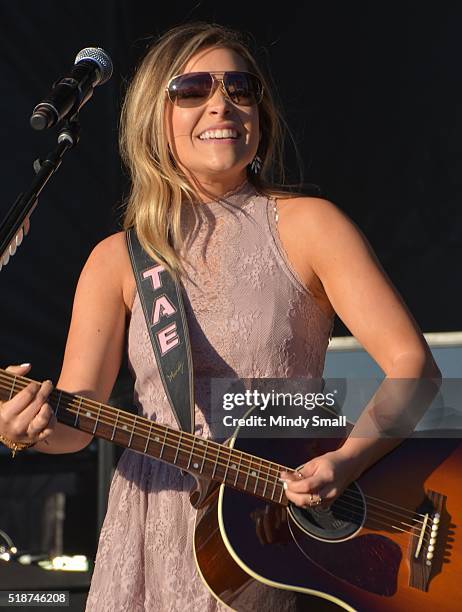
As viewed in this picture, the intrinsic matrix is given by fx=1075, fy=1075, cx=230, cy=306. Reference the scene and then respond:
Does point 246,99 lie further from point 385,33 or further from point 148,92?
point 385,33

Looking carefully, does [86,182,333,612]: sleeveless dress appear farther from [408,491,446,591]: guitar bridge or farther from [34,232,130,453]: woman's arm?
[408,491,446,591]: guitar bridge

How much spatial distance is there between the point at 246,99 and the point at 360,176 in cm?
170

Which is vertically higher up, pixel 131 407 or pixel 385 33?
pixel 385 33

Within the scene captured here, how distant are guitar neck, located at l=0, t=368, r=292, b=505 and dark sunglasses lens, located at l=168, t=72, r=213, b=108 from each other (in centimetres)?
80

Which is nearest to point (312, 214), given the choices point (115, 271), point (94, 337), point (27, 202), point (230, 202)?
point (230, 202)

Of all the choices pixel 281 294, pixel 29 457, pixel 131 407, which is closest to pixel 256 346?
pixel 281 294

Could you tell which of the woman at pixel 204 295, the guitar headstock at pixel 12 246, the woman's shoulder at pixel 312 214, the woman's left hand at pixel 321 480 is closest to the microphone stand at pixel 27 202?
the guitar headstock at pixel 12 246

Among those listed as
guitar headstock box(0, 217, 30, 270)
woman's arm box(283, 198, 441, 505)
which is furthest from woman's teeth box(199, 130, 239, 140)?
guitar headstock box(0, 217, 30, 270)

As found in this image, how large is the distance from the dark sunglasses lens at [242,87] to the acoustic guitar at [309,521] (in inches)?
34.0

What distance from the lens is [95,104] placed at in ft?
14.9

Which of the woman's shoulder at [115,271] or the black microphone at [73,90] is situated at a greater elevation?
the black microphone at [73,90]

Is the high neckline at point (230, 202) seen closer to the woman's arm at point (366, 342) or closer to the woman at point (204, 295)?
the woman at point (204, 295)

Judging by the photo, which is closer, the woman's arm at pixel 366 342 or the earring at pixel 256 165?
the woman's arm at pixel 366 342

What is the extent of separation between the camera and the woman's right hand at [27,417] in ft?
7.76
